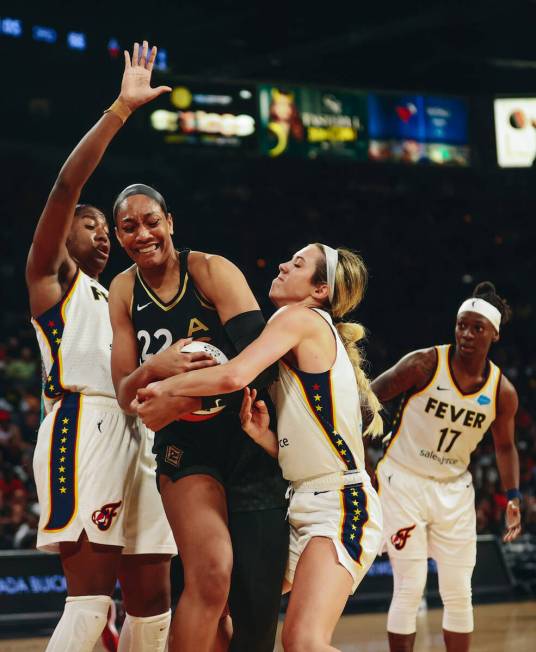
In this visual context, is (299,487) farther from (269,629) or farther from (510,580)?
(510,580)

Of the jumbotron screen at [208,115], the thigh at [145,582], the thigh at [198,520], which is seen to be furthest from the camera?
the jumbotron screen at [208,115]

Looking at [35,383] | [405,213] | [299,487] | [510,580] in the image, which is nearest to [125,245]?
[299,487]

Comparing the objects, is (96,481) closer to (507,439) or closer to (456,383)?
(456,383)

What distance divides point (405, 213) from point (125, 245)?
17.3 m

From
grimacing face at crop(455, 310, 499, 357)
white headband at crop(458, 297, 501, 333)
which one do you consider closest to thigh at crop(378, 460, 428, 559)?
grimacing face at crop(455, 310, 499, 357)

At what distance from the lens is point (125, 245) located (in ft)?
12.6

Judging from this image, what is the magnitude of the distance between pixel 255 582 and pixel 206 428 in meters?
0.60

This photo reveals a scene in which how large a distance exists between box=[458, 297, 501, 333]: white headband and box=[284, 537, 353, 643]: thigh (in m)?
2.69

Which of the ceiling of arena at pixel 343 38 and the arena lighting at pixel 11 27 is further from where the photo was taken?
the ceiling of arena at pixel 343 38

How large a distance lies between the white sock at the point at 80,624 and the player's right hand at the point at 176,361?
96 cm

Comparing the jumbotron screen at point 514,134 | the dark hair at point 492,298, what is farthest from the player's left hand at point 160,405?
the jumbotron screen at point 514,134

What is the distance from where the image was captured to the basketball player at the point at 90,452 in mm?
3908

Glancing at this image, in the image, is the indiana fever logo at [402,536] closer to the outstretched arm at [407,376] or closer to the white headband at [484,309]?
the outstretched arm at [407,376]

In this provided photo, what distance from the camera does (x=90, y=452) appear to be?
4039 mm
